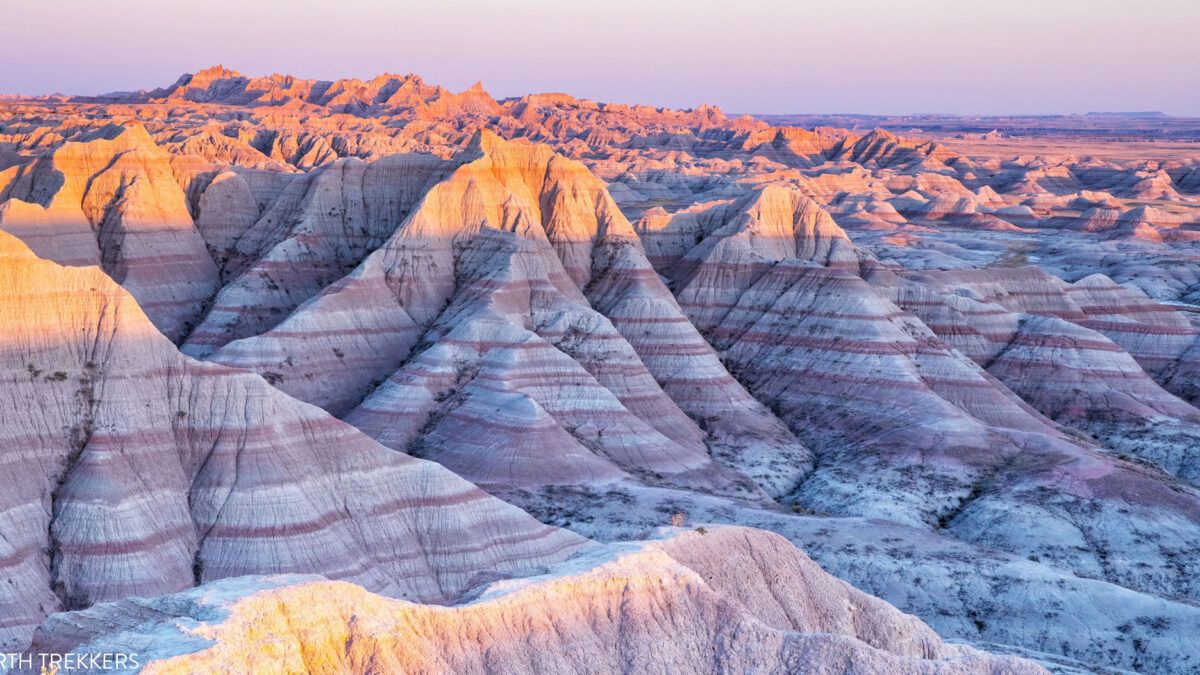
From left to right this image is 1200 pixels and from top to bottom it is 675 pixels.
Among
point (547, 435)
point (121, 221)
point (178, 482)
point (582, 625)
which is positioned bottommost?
point (547, 435)

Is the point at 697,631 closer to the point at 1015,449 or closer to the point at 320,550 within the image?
the point at 320,550

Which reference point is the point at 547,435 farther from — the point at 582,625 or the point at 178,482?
the point at 582,625

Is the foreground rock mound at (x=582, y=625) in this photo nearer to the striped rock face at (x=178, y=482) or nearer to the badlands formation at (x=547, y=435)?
the badlands formation at (x=547, y=435)

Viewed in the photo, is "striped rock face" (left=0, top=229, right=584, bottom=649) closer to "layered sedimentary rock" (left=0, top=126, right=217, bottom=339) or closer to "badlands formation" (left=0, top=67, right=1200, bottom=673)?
"badlands formation" (left=0, top=67, right=1200, bottom=673)

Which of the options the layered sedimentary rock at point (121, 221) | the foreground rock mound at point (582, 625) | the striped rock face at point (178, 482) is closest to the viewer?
the foreground rock mound at point (582, 625)

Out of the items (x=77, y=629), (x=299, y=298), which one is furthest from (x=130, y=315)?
(x=299, y=298)

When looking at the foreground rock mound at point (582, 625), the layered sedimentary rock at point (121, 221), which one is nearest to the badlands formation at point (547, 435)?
the foreground rock mound at point (582, 625)

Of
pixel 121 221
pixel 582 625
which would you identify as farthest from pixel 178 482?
pixel 121 221
